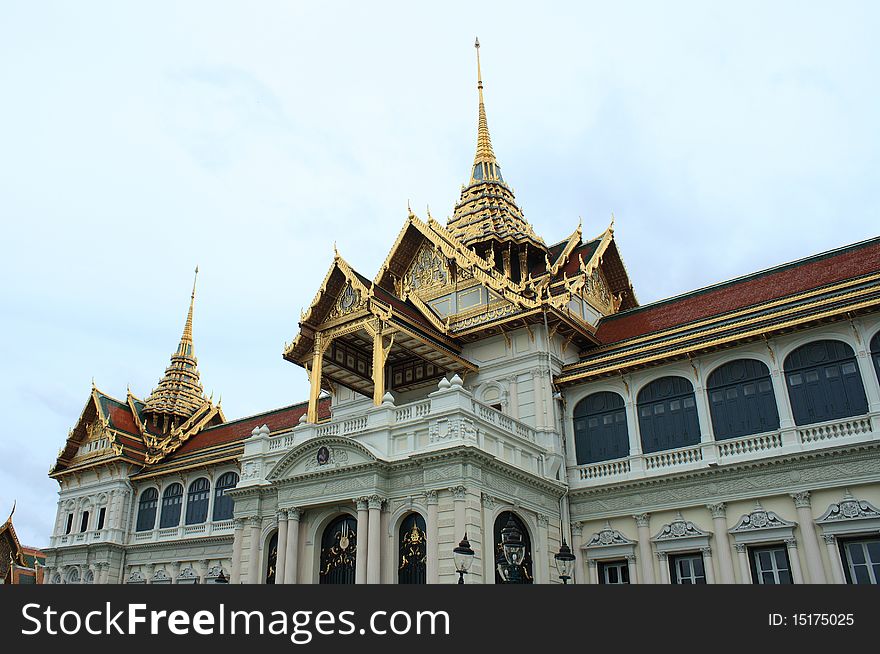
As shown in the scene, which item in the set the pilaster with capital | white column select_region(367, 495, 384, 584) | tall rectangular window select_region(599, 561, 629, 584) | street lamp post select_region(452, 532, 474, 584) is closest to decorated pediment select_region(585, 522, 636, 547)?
tall rectangular window select_region(599, 561, 629, 584)

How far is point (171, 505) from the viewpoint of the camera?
35625 millimetres

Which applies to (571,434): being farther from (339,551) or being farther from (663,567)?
(339,551)

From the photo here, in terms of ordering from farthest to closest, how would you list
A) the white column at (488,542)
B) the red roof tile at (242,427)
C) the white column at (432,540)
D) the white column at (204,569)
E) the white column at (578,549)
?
the red roof tile at (242,427) < the white column at (204,569) < the white column at (578,549) < the white column at (488,542) < the white column at (432,540)

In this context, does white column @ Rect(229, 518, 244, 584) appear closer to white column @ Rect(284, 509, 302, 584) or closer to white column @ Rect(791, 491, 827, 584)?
white column @ Rect(284, 509, 302, 584)

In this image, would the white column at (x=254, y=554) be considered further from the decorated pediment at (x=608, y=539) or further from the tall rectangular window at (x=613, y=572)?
the tall rectangular window at (x=613, y=572)

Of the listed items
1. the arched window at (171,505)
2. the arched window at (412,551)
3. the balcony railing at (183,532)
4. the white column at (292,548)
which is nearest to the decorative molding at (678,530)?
the arched window at (412,551)

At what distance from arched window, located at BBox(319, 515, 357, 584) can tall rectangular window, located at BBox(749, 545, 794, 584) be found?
33.8ft

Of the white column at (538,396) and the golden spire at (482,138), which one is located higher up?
the golden spire at (482,138)

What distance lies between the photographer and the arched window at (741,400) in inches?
808

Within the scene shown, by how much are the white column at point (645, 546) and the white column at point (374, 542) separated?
7192 mm

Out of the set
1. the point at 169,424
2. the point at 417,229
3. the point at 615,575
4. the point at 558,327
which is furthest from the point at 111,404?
the point at 615,575

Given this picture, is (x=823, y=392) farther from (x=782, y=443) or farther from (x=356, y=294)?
(x=356, y=294)

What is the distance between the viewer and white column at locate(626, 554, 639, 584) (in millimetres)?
21000

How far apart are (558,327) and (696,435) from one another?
546 cm
